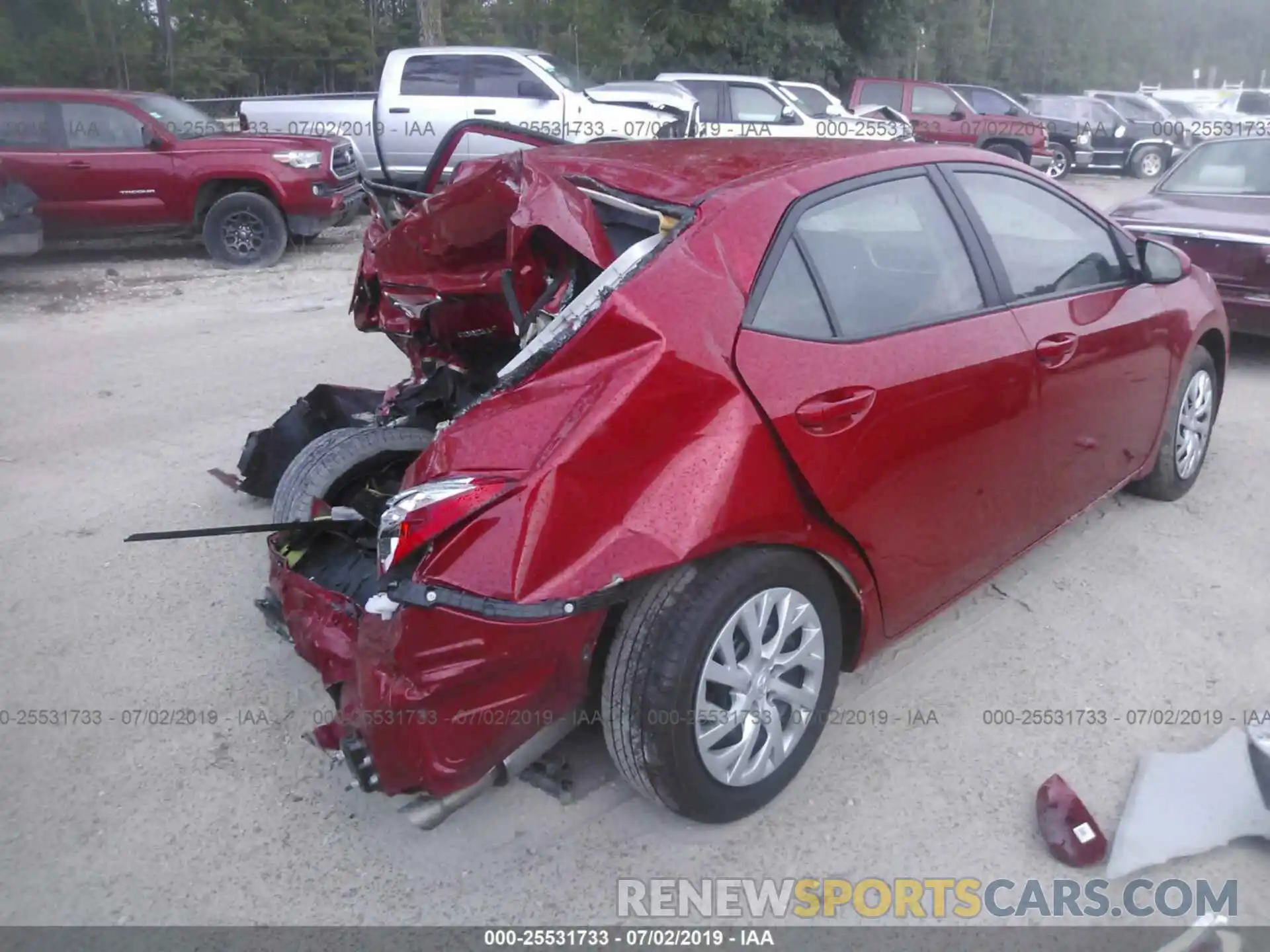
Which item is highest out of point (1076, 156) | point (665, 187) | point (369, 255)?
point (665, 187)

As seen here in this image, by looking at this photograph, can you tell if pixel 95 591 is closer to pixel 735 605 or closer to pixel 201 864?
pixel 201 864

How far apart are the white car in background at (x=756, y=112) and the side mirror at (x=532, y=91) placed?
2.70 m

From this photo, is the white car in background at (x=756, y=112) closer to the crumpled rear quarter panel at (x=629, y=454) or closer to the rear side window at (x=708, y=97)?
the rear side window at (x=708, y=97)

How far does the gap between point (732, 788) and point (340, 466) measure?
1.90 meters

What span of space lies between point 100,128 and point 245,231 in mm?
1799

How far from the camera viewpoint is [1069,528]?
15.1ft

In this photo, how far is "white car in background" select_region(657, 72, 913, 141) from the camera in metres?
14.8

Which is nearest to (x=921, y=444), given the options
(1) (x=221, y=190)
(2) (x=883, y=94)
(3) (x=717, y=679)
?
(3) (x=717, y=679)

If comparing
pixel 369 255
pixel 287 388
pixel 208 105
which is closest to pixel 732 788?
pixel 369 255

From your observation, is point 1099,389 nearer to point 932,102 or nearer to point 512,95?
point 512,95

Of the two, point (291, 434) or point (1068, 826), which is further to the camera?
point (291, 434)

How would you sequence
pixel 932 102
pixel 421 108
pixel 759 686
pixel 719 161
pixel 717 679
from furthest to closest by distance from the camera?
pixel 932 102
pixel 421 108
pixel 719 161
pixel 759 686
pixel 717 679

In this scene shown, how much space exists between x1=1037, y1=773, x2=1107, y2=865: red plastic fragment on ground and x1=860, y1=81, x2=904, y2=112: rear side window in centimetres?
1792

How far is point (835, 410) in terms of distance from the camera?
276 cm
